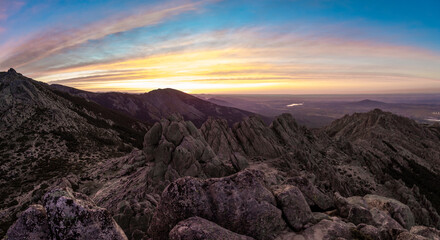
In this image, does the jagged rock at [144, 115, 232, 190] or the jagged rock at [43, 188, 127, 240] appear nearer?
the jagged rock at [43, 188, 127, 240]

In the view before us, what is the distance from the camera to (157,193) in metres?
36.0

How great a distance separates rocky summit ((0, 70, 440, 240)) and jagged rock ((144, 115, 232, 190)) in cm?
23

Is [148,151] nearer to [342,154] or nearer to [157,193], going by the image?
[157,193]

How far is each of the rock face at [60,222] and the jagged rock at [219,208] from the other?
4107 millimetres

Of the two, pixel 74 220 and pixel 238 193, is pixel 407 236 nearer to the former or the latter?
pixel 238 193

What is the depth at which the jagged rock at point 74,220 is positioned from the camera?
11.9 meters

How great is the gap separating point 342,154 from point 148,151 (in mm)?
76797

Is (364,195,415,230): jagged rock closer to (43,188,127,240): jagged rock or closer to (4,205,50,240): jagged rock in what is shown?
(43,188,127,240): jagged rock

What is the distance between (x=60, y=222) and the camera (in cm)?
1189

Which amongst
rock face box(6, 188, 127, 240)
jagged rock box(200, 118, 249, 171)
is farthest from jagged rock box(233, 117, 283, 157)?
rock face box(6, 188, 127, 240)

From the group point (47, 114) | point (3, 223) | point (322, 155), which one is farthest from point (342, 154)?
point (47, 114)

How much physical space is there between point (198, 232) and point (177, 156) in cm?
3028

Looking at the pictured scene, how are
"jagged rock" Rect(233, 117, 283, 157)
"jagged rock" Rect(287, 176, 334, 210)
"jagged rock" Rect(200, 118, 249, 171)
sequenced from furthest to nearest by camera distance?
1. "jagged rock" Rect(233, 117, 283, 157)
2. "jagged rock" Rect(200, 118, 249, 171)
3. "jagged rock" Rect(287, 176, 334, 210)

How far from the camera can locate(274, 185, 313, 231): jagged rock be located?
57.9 ft
